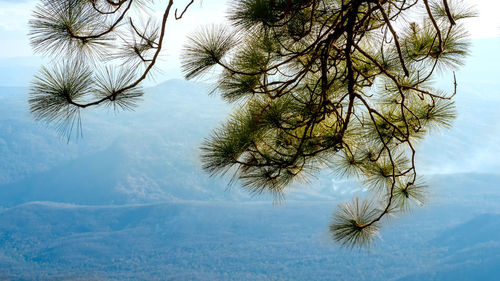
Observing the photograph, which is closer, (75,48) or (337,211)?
(75,48)

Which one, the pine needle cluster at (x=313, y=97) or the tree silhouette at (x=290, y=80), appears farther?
the pine needle cluster at (x=313, y=97)

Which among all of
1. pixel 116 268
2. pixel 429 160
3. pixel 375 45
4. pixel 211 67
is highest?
pixel 429 160

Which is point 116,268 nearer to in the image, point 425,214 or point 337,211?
point 425,214

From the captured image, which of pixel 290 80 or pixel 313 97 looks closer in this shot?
pixel 290 80

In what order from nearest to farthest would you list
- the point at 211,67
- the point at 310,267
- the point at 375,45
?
the point at 211,67, the point at 375,45, the point at 310,267

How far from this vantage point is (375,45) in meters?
1.63

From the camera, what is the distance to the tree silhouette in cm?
109

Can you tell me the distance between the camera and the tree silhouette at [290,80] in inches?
42.9

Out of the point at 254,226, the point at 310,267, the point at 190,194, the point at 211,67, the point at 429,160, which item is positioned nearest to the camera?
the point at 211,67

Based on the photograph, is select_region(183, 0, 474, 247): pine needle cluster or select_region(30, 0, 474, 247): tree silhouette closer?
select_region(30, 0, 474, 247): tree silhouette

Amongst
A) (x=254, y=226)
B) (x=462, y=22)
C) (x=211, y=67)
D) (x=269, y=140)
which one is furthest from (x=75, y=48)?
(x=254, y=226)

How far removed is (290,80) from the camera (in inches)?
49.0

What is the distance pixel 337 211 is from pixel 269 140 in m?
0.32

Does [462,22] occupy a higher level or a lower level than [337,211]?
higher
